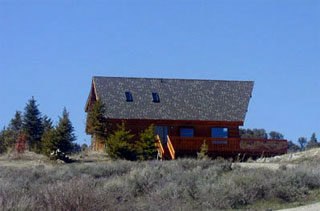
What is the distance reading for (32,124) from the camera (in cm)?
3972

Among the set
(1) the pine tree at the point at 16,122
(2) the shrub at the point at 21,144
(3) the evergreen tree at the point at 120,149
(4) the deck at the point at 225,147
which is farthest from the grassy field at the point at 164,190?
(1) the pine tree at the point at 16,122

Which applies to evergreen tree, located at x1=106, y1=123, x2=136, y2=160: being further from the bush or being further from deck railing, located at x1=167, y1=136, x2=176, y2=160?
the bush

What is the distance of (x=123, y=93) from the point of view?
41.0m

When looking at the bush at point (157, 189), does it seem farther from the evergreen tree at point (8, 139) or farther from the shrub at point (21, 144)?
the evergreen tree at point (8, 139)

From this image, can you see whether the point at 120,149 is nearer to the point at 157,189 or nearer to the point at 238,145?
the point at 238,145

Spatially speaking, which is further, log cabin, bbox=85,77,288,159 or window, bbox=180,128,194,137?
window, bbox=180,128,194,137

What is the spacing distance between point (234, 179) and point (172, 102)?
2248 centimetres

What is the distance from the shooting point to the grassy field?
13.6 m

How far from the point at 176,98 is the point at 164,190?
24.1 meters

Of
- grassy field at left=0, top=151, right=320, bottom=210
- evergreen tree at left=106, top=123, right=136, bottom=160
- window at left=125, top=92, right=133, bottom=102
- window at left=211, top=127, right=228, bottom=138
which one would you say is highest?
window at left=125, top=92, right=133, bottom=102

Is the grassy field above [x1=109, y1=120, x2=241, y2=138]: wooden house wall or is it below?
below

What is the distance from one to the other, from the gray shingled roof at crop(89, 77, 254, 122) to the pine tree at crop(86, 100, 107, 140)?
1.50m

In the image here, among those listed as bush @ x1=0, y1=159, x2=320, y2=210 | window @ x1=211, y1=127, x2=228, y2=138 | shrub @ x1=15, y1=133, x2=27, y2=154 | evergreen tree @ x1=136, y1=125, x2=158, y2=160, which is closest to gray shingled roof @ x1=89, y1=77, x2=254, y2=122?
window @ x1=211, y1=127, x2=228, y2=138

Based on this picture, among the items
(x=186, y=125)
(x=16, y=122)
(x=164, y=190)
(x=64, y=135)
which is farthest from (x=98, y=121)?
(x=164, y=190)
